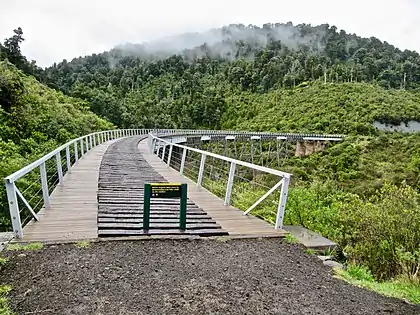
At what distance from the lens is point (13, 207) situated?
15.1 ft

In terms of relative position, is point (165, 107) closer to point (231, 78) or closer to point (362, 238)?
point (231, 78)

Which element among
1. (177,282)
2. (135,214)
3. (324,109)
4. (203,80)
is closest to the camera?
(177,282)

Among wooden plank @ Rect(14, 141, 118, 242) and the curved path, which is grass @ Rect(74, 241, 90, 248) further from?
the curved path

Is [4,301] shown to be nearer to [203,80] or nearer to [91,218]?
[91,218]

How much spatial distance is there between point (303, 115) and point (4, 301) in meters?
69.1

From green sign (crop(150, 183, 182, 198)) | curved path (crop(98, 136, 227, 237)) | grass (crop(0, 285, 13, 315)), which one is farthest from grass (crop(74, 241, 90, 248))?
grass (crop(0, 285, 13, 315))

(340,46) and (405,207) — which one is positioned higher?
(340,46)

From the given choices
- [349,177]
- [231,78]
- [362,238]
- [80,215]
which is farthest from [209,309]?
[231,78]

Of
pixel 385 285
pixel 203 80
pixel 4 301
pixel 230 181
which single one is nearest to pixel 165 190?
pixel 230 181

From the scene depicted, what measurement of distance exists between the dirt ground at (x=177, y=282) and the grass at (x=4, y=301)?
53 millimetres

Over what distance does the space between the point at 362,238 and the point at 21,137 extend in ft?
45.0

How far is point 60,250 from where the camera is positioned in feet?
14.6

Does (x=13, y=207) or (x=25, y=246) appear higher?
(x=13, y=207)

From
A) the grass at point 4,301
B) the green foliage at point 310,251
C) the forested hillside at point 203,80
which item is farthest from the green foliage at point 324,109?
the grass at point 4,301
